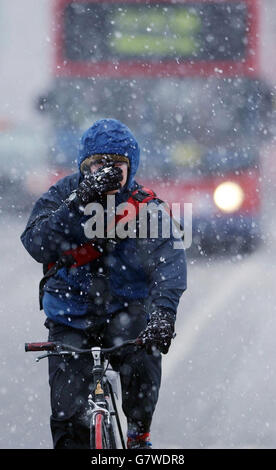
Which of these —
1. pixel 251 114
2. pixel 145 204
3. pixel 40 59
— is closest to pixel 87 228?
pixel 145 204

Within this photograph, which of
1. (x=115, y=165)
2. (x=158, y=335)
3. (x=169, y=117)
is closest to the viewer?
(x=158, y=335)

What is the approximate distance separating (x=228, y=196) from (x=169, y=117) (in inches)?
42.9

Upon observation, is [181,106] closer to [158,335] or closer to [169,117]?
[169,117]

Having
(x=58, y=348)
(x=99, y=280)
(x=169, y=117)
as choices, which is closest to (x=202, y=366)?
(x=99, y=280)

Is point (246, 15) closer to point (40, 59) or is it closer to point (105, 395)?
point (105, 395)

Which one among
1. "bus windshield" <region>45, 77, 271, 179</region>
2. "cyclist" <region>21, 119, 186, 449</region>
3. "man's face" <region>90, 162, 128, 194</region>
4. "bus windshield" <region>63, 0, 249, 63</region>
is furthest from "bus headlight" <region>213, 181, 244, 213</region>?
"man's face" <region>90, 162, 128, 194</region>

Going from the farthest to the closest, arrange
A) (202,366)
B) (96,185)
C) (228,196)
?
(228,196) → (202,366) → (96,185)

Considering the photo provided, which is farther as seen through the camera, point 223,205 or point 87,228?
point 223,205

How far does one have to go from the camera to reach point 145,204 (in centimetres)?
413

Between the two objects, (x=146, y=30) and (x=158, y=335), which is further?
(x=146, y=30)

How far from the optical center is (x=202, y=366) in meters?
7.45

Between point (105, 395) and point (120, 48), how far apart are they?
8.33 meters

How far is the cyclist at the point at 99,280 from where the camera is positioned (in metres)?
3.98

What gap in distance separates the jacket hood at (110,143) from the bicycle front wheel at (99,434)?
Answer: 928mm
